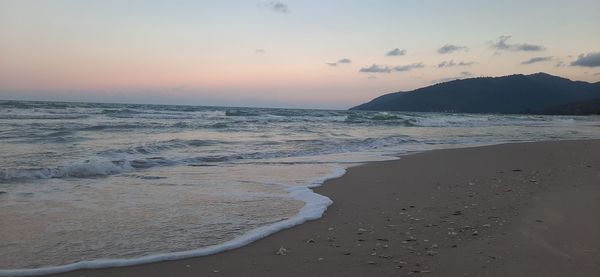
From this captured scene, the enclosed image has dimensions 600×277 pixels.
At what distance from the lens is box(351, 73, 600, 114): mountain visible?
14475 centimetres

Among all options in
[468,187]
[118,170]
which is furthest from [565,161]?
[118,170]

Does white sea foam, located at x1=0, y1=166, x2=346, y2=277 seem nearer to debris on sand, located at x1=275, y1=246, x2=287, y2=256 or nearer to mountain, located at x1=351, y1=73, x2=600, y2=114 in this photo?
debris on sand, located at x1=275, y1=246, x2=287, y2=256

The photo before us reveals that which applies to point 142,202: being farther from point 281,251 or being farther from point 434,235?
point 434,235

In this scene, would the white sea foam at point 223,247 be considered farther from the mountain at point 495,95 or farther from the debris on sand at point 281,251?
the mountain at point 495,95

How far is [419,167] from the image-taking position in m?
10.8

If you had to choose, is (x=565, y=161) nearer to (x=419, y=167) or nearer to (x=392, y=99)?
(x=419, y=167)

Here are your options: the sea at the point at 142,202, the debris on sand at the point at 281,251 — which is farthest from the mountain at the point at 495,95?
the debris on sand at the point at 281,251

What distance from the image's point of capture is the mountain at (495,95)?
475ft

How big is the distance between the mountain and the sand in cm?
14027

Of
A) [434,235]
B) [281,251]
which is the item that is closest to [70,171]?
[281,251]

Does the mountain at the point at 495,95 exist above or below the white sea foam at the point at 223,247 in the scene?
above

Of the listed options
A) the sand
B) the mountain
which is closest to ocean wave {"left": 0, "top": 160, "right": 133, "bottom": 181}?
the sand

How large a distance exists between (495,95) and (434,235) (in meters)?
160

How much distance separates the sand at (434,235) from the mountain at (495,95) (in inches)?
5522
